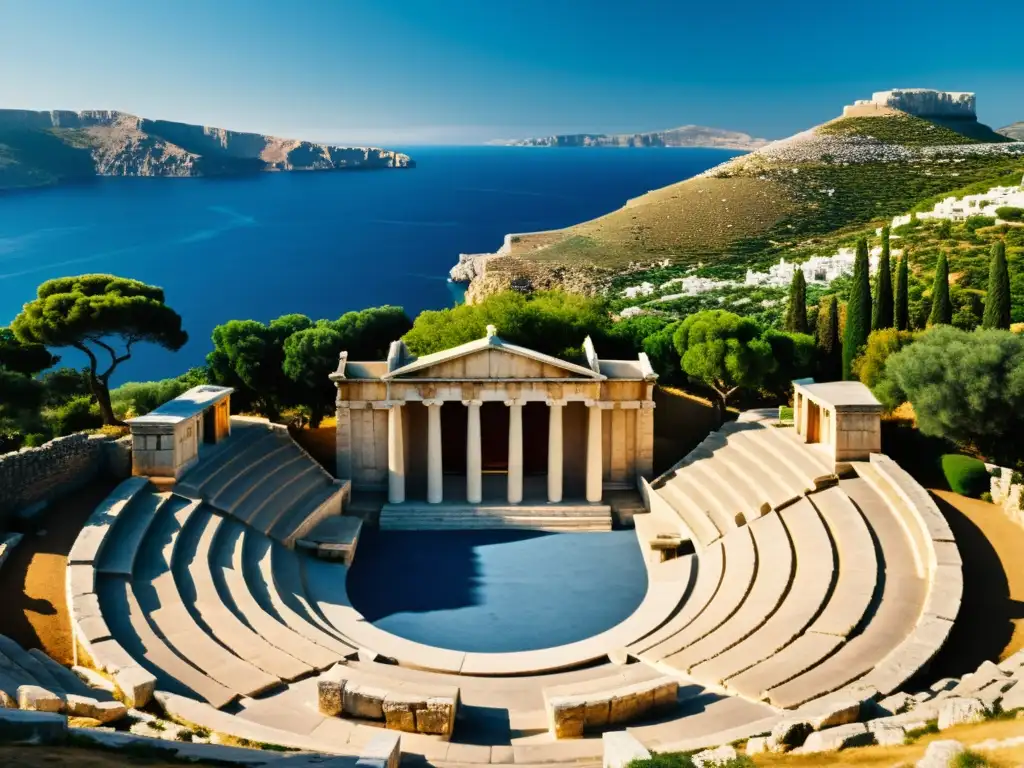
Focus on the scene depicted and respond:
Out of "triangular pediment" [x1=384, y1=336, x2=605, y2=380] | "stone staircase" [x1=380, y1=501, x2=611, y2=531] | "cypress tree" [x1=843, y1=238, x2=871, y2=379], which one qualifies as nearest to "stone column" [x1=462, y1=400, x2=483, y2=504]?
"stone staircase" [x1=380, y1=501, x2=611, y2=531]

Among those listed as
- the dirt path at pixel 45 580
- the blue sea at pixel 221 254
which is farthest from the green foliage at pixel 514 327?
the blue sea at pixel 221 254

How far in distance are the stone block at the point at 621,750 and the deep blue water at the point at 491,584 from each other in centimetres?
731

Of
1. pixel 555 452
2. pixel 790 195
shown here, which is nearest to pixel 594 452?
pixel 555 452

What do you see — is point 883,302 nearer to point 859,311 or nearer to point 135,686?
point 859,311

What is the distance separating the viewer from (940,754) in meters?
10.1

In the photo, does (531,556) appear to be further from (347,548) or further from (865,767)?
(865,767)

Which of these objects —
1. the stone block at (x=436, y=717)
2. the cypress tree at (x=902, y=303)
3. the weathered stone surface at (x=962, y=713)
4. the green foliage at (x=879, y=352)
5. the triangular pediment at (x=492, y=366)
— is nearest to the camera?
the weathered stone surface at (x=962, y=713)

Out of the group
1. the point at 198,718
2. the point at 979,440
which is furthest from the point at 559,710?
the point at 979,440

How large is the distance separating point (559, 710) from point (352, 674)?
448cm

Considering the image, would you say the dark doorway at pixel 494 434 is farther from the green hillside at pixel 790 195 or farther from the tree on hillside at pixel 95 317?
the green hillside at pixel 790 195

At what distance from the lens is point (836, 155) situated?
134 metres

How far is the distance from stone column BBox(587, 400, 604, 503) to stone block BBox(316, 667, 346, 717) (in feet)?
46.6

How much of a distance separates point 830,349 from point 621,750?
33865 millimetres

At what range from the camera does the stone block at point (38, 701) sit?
13117 millimetres
